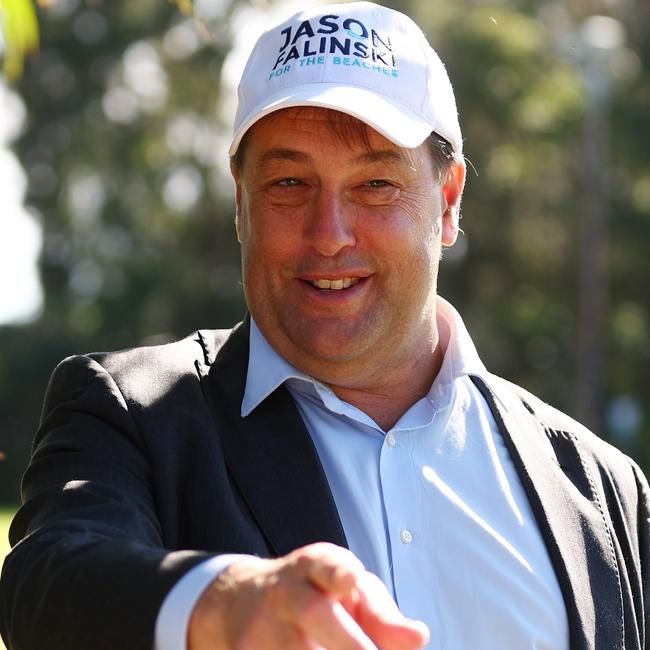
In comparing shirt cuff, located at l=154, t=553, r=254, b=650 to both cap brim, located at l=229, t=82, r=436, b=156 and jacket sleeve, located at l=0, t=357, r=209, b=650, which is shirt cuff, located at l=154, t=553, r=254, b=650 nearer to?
jacket sleeve, located at l=0, t=357, r=209, b=650

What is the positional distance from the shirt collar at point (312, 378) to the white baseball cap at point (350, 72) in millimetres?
507

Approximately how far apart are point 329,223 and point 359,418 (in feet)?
1.46

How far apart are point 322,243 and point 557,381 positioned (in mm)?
20586

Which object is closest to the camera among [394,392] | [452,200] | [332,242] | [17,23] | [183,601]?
[183,601]

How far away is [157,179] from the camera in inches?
953

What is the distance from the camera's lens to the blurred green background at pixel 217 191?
73.8 ft

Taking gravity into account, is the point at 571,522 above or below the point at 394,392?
below

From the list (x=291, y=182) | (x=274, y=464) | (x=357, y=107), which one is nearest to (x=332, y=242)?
(x=291, y=182)

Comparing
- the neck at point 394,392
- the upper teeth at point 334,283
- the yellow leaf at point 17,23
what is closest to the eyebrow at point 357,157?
the upper teeth at point 334,283

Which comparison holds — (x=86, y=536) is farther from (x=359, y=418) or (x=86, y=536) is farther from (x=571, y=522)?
(x=571, y=522)

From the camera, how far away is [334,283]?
287 cm

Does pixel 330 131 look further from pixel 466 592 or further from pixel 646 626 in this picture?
pixel 646 626

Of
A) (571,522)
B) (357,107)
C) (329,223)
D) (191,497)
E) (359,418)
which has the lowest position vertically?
(571,522)

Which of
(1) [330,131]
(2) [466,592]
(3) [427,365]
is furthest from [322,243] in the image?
(2) [466,592]
